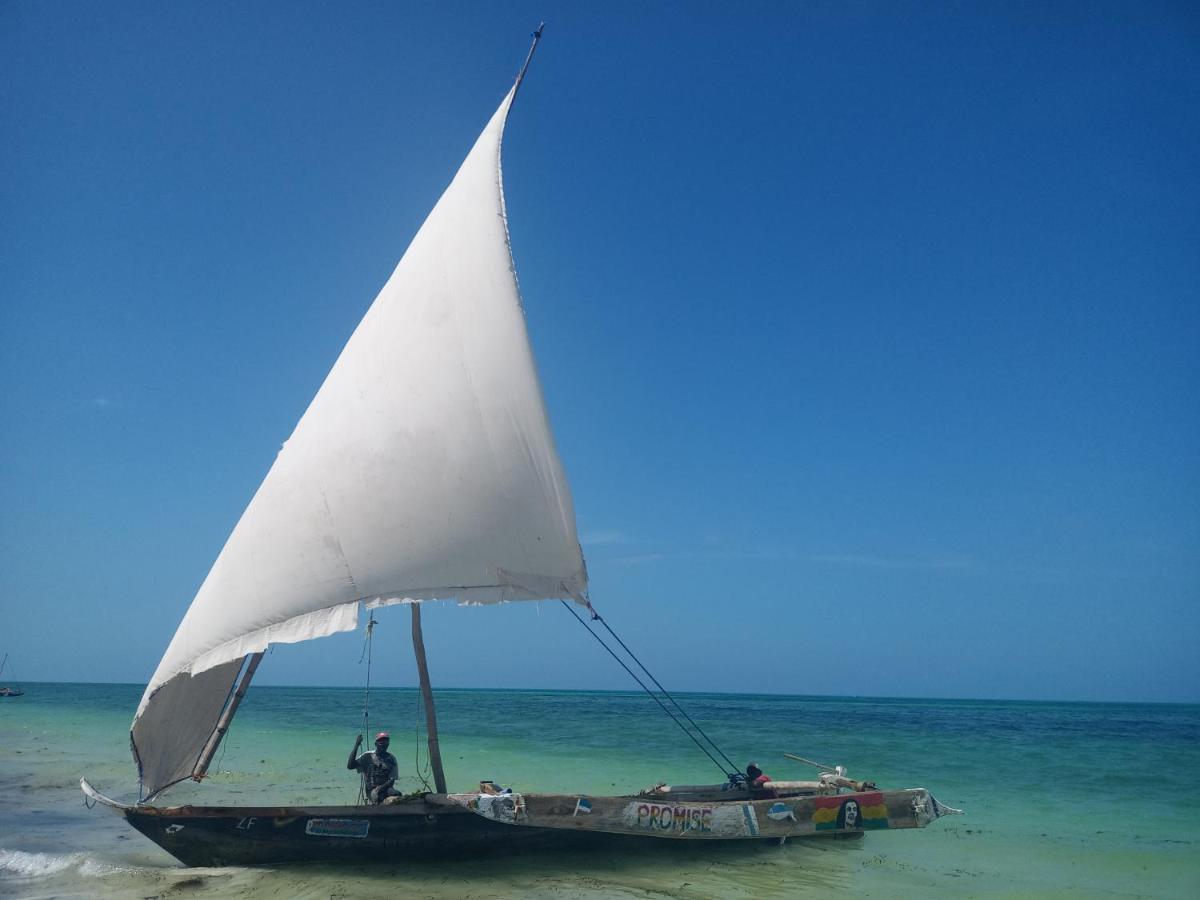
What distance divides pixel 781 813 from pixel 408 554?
18.0 ft

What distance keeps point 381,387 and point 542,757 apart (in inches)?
637

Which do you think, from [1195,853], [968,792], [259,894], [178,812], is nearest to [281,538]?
[178,812]

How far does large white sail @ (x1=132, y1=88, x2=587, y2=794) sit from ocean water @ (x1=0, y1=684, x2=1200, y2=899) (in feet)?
7.74

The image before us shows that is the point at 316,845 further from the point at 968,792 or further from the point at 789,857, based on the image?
the point at 968,792

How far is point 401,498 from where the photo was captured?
7914mm

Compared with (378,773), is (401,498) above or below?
above

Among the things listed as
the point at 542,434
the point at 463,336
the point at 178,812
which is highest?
the point at 463,336

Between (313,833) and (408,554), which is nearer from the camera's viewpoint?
(408,554)

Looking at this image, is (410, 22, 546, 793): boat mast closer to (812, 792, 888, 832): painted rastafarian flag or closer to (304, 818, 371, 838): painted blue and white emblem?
(304, 818, 371, 838): painted blue and white emblem

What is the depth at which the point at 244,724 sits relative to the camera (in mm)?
32812

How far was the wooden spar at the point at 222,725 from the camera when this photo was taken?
27.2ft

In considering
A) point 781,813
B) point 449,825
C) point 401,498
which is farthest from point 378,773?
point 781,813

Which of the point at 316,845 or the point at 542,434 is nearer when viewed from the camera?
the point at 316,845

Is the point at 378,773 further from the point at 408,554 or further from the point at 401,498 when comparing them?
the point at 401,498
